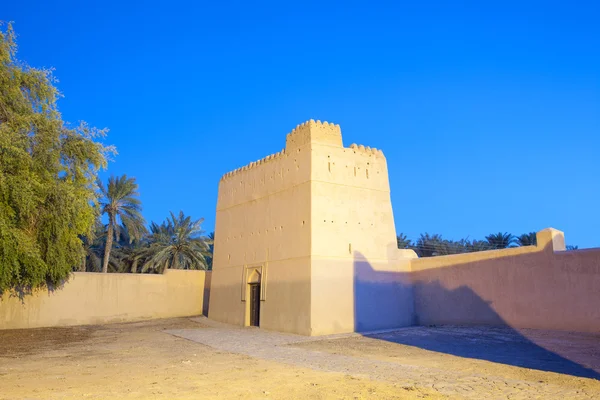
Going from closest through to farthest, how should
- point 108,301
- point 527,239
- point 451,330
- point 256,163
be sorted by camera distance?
point 451,330
point 256,163
point 108,301
point 527,239

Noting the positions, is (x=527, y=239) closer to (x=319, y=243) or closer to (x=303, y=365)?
(x=319, y=243)

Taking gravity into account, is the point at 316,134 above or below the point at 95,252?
above

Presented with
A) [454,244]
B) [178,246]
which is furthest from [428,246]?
[178,246]

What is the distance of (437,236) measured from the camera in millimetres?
35594

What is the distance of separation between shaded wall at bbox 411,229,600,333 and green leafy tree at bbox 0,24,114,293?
39.4 ft

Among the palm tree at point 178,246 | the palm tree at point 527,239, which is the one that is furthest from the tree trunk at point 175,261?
the palm tree at point 527,239

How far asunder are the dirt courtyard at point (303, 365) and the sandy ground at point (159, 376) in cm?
2

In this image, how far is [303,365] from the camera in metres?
9.14

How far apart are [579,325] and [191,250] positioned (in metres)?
20.3

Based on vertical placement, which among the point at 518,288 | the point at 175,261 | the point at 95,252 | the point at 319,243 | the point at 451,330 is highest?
the point at 95,252

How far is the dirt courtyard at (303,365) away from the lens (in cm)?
653

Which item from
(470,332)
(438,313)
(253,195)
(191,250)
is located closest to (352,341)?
(470,332)

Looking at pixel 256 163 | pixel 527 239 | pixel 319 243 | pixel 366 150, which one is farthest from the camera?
pixel 527 239

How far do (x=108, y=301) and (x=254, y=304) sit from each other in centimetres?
661
